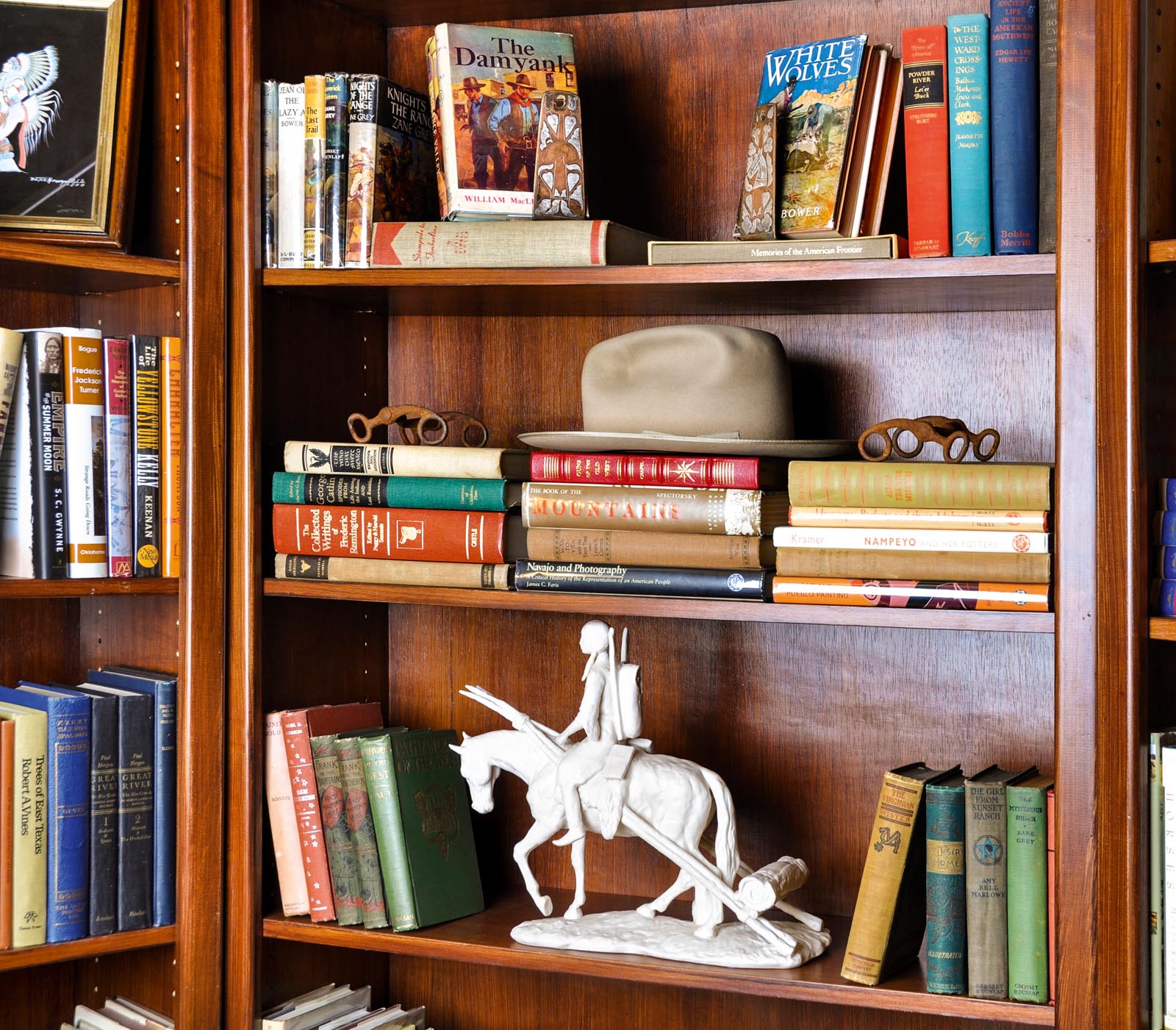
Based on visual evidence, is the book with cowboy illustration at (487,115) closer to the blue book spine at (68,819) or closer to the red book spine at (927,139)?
the red book spine at (927,139)

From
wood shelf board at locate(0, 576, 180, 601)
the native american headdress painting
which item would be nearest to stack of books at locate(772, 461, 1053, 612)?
wood shelf board at locate(0, 576, 180, 601)

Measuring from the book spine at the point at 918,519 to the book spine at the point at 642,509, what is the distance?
56 millimetres

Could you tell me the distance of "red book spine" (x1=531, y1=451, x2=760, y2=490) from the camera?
1357 millimetres

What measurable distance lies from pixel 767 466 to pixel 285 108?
701 mm

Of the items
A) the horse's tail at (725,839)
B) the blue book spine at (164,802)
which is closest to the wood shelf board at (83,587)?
the blue book spine at (164,802)

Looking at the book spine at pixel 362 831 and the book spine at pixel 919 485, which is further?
the book spine at pixel 362 831

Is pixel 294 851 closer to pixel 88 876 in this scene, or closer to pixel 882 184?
pixel 88 876

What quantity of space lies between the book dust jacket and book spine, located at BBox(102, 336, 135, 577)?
76cm

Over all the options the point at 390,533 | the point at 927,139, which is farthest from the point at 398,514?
the point at 927,139

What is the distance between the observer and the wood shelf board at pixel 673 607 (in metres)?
1.24

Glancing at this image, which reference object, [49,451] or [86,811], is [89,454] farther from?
[86,811]

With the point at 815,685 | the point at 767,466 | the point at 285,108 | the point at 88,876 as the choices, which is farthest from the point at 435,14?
the point at 88,876

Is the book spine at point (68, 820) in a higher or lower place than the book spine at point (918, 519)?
lower

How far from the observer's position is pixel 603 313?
162 cm
